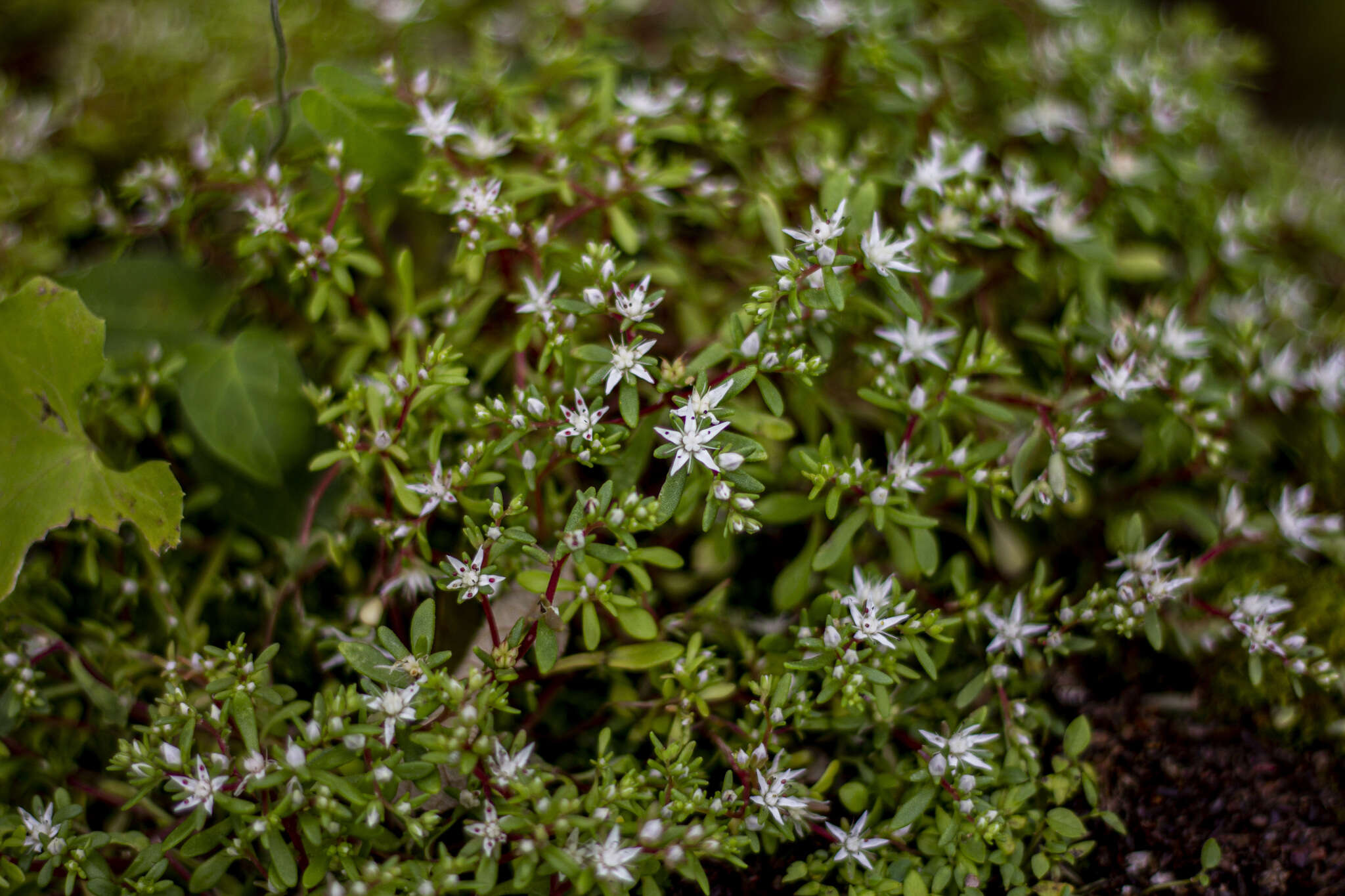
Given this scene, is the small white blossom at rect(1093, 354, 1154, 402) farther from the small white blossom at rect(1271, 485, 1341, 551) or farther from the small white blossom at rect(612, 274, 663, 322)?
the small white blossom at rect(612, 274, 663, 322)

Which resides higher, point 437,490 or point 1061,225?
point 1061,225

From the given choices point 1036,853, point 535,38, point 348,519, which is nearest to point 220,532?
point 348,519

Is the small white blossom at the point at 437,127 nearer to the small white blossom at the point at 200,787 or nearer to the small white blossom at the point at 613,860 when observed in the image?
the small white blossom at the point at 200,787

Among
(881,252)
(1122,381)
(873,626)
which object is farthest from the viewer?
(1122,381)

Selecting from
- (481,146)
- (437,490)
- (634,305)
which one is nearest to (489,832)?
(437,490)

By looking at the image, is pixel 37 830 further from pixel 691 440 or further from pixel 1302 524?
pixel 1302 524

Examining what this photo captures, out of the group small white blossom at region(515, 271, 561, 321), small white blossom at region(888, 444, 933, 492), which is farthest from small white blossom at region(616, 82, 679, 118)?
small white blossom at region(888, 444, 933, 492)
